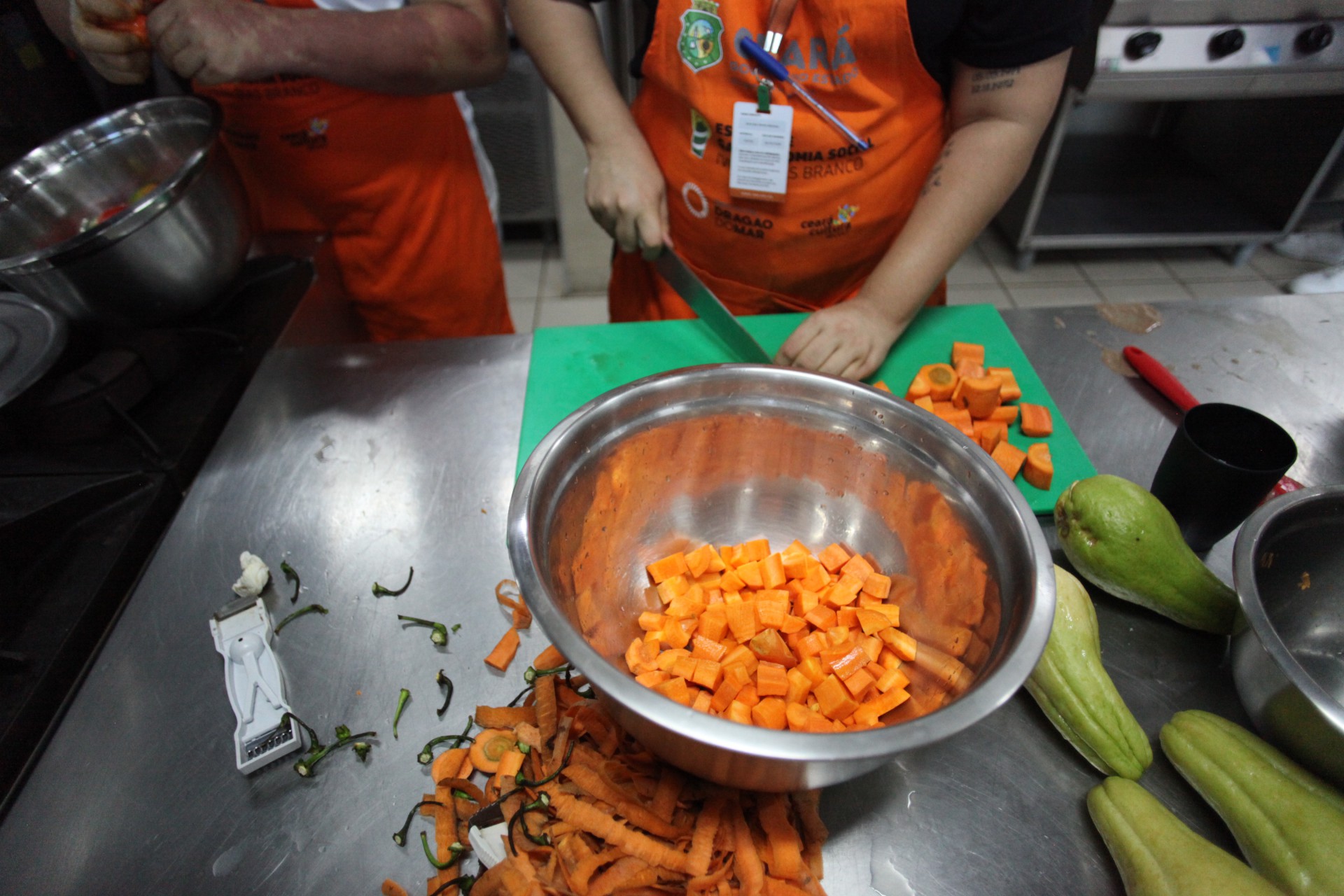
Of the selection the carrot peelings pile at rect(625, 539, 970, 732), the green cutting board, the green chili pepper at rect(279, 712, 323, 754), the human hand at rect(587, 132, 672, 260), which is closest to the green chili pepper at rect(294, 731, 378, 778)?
the green chili pepper at rect(279, 712, 323, 754)

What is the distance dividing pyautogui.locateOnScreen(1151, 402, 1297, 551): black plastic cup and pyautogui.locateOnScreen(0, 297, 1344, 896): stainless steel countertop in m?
0.09

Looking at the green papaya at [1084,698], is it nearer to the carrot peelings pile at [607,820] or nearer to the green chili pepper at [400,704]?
the carrot peelings pile at [607,820]

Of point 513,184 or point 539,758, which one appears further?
point 513,184

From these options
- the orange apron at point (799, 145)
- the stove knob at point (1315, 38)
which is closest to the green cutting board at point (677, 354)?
the orange apron at point (799, 145)

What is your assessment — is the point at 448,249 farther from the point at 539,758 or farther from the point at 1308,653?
the point at 1308,653

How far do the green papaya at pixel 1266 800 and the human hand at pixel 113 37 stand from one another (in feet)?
6.42

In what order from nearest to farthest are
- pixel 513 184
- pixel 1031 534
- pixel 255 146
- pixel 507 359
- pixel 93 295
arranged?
pixel 1031 534 < pixel 93 295 < pixel 507 359 < pixel 255 146 < pixel 513 184

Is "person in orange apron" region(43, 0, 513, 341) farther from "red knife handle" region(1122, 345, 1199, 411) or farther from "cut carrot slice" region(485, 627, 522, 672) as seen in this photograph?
"red knife handle" region(1122, 345, 1199, 411)

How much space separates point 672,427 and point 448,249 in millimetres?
1174

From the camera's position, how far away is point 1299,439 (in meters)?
1.21

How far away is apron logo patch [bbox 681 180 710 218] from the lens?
4.63 feet

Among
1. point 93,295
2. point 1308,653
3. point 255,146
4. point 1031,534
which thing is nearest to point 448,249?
point 255,146

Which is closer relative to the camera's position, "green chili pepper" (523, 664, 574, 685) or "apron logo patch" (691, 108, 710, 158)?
"green chili pepper" (523, 664, 574, 685)

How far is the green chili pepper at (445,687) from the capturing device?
34.9 inches
